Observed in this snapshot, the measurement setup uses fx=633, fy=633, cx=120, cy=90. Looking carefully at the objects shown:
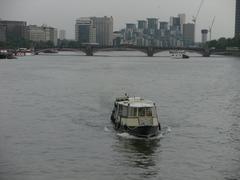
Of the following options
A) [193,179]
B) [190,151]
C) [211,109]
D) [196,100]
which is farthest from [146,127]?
[196,100]

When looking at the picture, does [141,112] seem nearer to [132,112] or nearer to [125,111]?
[132,112]

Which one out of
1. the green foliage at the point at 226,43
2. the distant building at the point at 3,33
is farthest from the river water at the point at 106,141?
the distant building at the point at 3,33

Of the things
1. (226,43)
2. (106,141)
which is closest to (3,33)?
(226,43)

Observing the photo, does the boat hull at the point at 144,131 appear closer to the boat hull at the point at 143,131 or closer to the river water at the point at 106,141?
the boat hull at the point at 143,131

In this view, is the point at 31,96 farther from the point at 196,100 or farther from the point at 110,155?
the point at 110,155

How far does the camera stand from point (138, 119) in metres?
27.0

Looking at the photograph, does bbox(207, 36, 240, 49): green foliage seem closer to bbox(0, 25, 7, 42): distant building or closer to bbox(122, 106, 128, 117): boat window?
bbox(0, 25, 7, 42): distant building

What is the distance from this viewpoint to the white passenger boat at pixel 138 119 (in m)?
26.5

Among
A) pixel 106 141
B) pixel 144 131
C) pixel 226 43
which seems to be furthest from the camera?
pixel 226 43

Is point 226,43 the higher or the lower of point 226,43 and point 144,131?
the higher

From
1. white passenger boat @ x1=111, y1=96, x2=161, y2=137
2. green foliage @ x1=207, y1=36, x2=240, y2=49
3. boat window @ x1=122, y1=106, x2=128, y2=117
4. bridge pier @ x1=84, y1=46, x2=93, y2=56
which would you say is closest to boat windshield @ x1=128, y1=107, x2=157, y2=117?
white passenger boat @ x1=111, y1=96, x2=161, y2=137

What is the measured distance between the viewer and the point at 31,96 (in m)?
44.1

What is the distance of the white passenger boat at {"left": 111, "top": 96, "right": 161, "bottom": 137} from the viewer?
26.5 m

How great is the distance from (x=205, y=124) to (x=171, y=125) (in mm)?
1792
